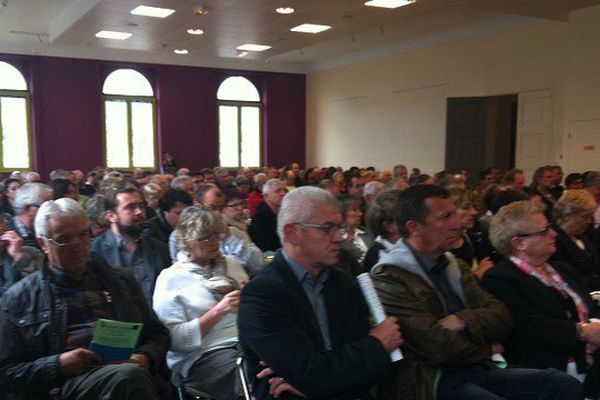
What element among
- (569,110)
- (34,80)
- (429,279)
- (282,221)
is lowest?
(429,279)

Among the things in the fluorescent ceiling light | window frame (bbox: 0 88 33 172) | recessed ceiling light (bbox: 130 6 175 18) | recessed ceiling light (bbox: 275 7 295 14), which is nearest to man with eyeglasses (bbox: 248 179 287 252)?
recessed ceiling light (bbox: 275 7 295 14)

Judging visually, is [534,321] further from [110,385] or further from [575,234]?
[110,385]

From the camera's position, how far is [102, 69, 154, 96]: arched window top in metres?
15.1

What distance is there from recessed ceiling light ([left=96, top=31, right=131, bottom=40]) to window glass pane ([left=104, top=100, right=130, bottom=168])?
351cm

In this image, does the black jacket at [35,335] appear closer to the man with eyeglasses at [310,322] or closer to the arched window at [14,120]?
the man with eyeglasses at [310,322]

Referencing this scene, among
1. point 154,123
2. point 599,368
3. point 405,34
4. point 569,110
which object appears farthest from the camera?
point 154,123

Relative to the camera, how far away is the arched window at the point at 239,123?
16734 millimetres

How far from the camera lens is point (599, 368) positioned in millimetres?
2740

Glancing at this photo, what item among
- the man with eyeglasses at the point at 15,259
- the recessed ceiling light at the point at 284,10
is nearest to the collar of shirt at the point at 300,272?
the man with eyeglasses at the point at 15,259

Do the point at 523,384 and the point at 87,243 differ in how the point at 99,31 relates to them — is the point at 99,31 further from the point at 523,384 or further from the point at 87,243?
the point at 523,384

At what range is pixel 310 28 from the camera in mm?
11000

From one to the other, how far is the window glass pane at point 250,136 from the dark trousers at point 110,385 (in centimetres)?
1511

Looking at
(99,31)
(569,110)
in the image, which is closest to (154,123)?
(99,31)

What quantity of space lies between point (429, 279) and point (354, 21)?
8882 millimetres
